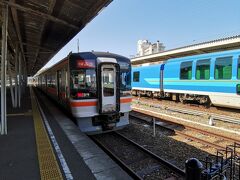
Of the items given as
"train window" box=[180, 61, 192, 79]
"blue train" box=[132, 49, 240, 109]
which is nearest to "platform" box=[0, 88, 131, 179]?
"blue train" box=[132, 49, 240, 109]

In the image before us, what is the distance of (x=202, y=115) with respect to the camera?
12047 millimetres

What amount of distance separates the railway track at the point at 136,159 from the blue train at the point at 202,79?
262 inches

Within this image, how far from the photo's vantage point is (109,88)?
337 inches

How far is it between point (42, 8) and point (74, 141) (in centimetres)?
494

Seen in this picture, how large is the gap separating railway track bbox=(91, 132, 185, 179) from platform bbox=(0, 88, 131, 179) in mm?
975

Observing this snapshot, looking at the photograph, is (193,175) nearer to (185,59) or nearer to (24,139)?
(24,139)

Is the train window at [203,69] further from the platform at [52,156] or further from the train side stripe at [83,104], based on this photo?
the platform at [52,156]

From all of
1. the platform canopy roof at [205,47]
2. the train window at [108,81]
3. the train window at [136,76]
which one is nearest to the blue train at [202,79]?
the train window at [136,76]

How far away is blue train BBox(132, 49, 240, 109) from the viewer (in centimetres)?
1198

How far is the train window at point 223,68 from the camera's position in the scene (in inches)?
476

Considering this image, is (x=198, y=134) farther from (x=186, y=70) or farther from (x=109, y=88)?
(x=186, y=70)

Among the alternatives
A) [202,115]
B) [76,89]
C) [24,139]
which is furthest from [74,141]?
[202,115]

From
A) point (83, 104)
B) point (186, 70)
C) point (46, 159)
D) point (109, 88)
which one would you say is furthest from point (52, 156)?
point (186, 70)

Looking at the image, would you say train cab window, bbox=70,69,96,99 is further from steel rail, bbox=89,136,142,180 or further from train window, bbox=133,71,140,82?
train window, bbox=133,71,140,82
